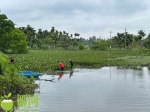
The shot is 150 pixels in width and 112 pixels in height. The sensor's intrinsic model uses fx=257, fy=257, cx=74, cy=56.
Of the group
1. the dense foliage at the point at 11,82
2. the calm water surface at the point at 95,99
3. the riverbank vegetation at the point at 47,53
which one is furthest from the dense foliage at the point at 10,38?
the dense foliage at the point at 11,82

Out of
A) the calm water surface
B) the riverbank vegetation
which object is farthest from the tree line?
the calm water surface

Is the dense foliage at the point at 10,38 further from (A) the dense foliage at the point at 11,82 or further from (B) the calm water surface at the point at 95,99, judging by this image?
(A) the dense foliage at the point at 11,82

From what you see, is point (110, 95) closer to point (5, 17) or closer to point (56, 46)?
point (5, 17)

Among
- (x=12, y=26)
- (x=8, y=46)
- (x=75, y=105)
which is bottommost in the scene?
(x=75, y=105)

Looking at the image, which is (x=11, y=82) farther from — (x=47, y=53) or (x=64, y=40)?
(x=64, y=40)

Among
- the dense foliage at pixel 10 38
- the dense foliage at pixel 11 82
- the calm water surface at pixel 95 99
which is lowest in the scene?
the calm water surface at pixel 95 99

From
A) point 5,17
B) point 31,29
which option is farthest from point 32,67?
point 31,29

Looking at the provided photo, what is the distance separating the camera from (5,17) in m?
48.6

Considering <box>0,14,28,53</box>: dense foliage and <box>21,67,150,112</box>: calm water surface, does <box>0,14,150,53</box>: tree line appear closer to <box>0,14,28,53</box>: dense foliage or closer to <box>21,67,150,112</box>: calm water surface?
<box>0,14,28,53</box>: dense foliage

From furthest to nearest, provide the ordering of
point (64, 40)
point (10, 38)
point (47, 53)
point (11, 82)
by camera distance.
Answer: point (64, 40) → point (47, 53) → point (10, 38) → point (11, 82)

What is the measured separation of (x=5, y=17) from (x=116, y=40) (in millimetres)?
42058

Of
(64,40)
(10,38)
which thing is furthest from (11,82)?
(64,40)

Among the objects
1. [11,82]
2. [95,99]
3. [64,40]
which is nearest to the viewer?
[95,99]

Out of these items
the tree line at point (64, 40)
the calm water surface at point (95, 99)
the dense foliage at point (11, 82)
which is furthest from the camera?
the tree line at point (64, 40)
